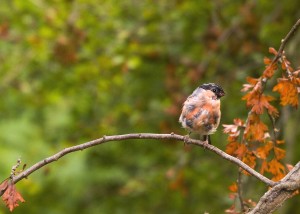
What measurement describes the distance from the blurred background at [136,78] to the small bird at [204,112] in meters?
2.99

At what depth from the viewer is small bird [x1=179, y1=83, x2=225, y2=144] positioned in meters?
3.16

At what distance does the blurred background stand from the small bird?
2.99 meters

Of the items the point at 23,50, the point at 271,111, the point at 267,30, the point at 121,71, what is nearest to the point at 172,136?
the point at 271,111

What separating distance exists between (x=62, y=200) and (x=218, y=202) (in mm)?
2884

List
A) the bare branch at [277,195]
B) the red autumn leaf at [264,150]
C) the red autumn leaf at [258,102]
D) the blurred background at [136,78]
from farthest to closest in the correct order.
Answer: the blurred background at [136,78], the red autumn leaf at [264,150], the red autumn leaf at [258,102], the bare branch at [277,195]

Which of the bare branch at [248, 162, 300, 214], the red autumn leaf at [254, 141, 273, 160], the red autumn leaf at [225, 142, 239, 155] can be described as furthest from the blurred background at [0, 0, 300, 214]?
the bare branch at [248, 162, 300, 214]

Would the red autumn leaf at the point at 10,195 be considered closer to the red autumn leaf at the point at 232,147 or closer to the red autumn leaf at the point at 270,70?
the red autumn leaf at the point at 232,147

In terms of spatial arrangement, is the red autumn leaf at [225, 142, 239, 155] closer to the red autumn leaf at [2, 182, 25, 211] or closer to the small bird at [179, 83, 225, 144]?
the small bird at [179, 83, 225, 144]

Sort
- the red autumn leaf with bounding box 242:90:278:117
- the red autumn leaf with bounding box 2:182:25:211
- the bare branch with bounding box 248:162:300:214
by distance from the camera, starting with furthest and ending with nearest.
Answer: the red autumn leaf with bounding box 242:90:278:117, the red autumn leaf with bounding box 2:182:25:211, the bare branch with bounding box 248:162:300:214

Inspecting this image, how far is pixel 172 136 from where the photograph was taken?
2752 mm

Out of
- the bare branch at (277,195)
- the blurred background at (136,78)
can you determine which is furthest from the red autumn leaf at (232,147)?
the blurred background at (136,78)

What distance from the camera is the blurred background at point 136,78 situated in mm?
6887

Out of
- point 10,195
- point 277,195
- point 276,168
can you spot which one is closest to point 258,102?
point 276,168

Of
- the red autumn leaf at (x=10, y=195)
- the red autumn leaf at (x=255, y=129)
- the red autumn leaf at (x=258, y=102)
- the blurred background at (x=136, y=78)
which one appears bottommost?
the red autumn leaf at (x=10, y=195)
